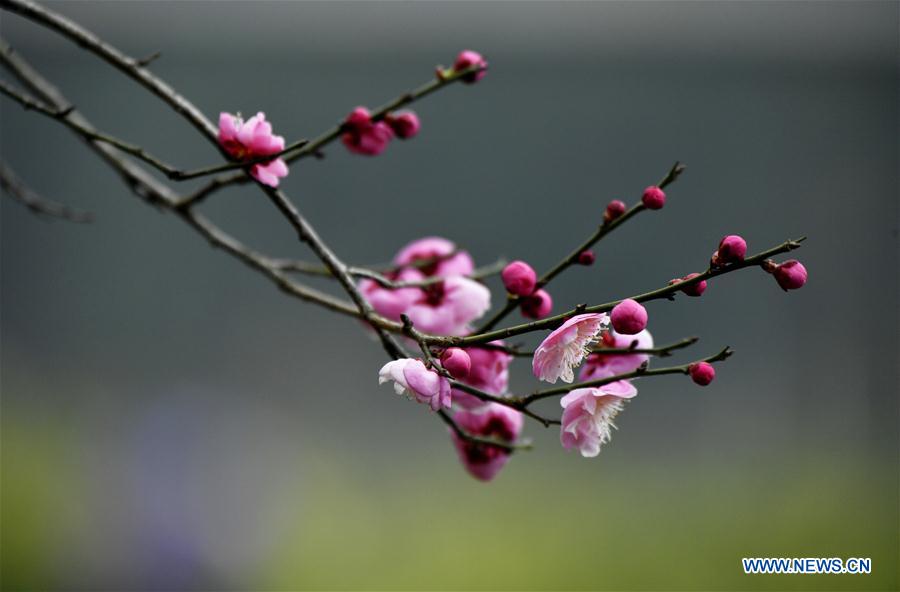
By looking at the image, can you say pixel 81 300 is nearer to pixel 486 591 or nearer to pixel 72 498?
pixel 72 498

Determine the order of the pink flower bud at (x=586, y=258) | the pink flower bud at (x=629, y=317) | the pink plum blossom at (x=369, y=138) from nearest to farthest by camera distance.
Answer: the pink flower bud at (x=629, y=317)
the pink flower bud at (x=586, y=258)
the pink plum blossom at (x=369, y=138)

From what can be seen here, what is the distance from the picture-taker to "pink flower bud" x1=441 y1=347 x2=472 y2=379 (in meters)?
0.34

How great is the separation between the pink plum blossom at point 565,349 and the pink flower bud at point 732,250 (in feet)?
0.17

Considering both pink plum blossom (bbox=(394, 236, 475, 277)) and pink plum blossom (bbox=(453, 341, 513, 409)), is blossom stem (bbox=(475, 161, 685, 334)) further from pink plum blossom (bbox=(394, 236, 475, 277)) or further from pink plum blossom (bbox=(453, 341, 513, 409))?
pink plum blossom (bbox=(394, 236, 475, 277))

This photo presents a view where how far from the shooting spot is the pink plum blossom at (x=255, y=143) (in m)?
0.43

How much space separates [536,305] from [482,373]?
50 mm

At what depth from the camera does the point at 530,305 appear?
422 millimetres

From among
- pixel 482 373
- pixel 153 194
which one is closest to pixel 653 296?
pixel 482 373

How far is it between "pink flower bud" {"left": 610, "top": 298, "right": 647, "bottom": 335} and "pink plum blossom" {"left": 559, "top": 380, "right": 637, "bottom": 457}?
1.8 inches

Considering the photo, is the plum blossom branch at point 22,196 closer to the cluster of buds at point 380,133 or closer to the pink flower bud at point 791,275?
the cluster of buds at point 380,133

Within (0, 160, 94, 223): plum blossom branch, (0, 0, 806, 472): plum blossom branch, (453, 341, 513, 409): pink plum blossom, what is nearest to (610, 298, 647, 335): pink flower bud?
(0, 0, 806, 472): plum blossom branch

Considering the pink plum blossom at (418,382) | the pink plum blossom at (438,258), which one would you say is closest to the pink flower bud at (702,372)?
the pink plum blossom at (418,382)

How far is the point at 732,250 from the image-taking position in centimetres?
33

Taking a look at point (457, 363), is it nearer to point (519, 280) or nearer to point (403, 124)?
point (519, 280)
